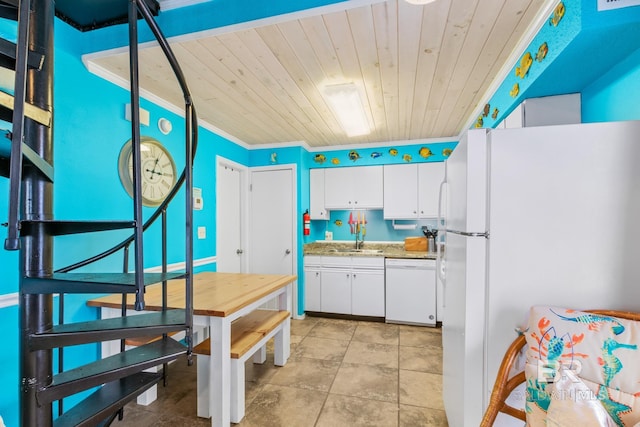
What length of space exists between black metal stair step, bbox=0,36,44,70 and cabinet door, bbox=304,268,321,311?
3352 mm

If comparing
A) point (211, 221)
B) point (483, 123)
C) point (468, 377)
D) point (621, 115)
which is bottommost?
point (468, 377)

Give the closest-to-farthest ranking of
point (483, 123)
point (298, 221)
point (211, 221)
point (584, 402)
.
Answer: point (584, 402) < point (483, 123) < point (211, 221) < point (298, 221)

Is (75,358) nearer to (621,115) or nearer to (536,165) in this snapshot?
(536,165)

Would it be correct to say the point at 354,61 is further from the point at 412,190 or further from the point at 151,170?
the point at 412,190

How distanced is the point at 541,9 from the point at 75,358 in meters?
3.40

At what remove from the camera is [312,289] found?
3900 mm

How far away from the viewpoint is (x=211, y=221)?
3248 millimetres

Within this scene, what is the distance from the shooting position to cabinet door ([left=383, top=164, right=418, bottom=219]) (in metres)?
3.86

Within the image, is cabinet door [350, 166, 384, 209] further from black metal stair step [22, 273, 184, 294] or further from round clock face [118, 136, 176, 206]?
black metal stair step [22, 273, 184, 294]

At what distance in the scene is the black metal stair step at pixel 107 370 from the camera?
0.93m

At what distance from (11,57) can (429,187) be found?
3.80 meters

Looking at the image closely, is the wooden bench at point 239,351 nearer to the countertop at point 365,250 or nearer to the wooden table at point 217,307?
the wooden table at point 217,307

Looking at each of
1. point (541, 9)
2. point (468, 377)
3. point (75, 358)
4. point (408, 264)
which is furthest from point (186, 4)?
point (408, 264)

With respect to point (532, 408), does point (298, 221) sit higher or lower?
higher
